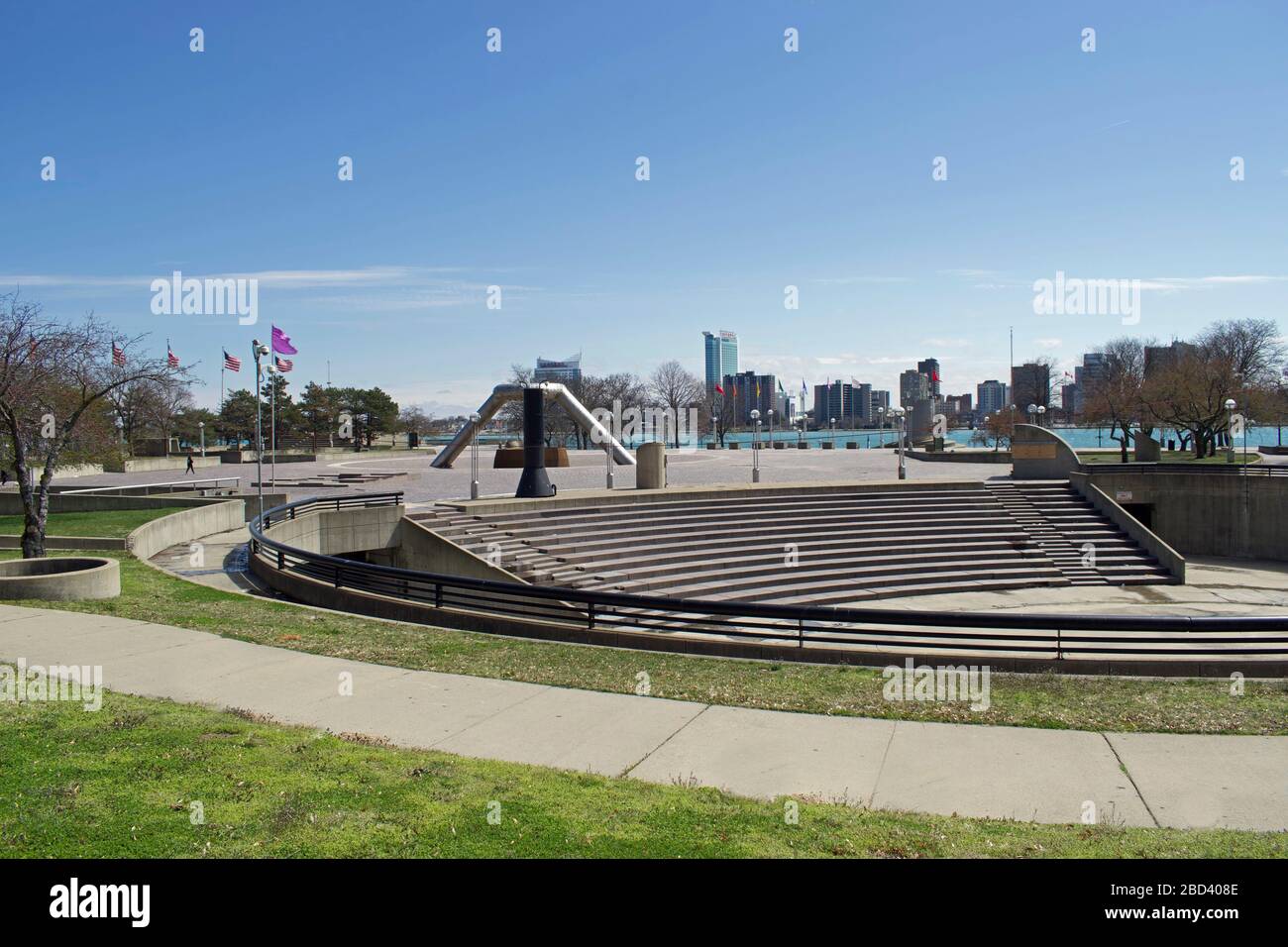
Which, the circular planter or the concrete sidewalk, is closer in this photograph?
the concrete sidewalk

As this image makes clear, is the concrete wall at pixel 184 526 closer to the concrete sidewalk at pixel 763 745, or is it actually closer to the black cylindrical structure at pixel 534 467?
the black cylindrical structure at pixel 534 467

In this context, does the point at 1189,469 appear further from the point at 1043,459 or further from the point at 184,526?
the point at 184,526

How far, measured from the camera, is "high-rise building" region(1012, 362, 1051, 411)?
8956 cm

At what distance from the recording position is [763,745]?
7.65 metres

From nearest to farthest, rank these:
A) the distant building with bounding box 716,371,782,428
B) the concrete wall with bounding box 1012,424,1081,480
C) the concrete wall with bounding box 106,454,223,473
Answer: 1. the concrete wall with bounding box 1012,424,1081,480
2. the concrete wall with bounding box 106,454,223,473
3. the distant building with bounding box 716,371,782,428

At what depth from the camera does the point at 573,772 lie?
681 centimetres

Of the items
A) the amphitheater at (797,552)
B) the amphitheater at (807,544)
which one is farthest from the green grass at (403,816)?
the amphitheater at (807,544)

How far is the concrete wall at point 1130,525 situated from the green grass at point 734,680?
17.8m

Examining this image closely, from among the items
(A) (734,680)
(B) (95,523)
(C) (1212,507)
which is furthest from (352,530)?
(C) (1212,507)

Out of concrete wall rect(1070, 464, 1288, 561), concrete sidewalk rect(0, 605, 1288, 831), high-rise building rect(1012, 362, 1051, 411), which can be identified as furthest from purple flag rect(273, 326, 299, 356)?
high-rise building rect(1012, 362, 1051, 411)

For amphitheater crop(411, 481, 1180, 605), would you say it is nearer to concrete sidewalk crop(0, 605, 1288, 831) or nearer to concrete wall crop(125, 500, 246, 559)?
concrete wall crop(125, 500, 246, 559)

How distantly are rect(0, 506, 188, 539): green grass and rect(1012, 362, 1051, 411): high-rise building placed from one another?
Result: 76312mm

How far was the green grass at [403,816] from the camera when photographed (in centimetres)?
507
